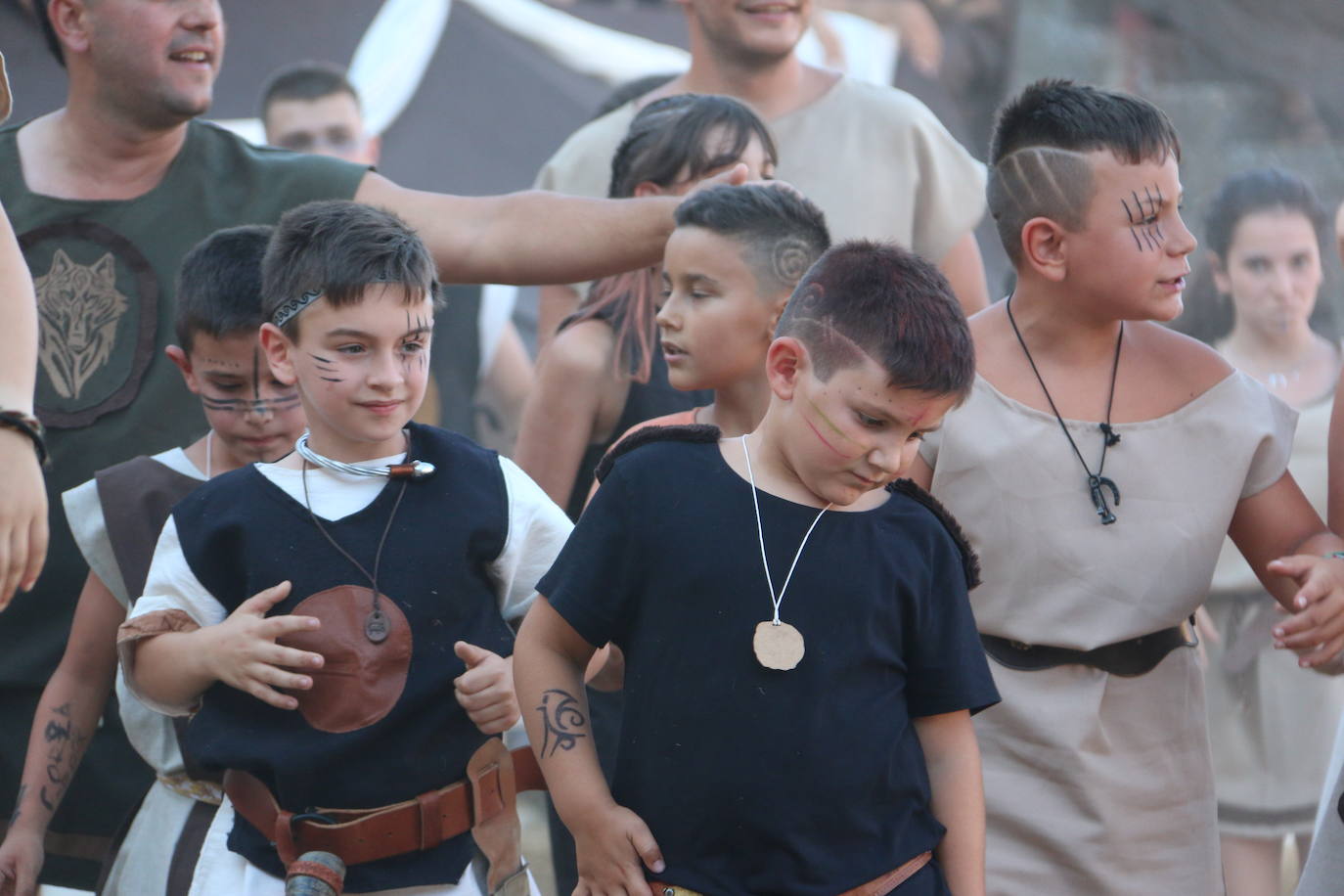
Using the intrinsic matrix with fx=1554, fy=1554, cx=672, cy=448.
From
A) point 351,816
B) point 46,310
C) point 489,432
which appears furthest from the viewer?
point 489,432

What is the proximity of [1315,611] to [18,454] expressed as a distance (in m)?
1.87

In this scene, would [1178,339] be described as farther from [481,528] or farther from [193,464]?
→ [193,464]

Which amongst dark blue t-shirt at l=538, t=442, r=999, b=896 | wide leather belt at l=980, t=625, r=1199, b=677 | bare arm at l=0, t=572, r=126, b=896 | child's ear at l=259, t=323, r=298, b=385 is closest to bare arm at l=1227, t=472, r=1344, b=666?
wide leather belt at l=980, t=625, r=1199, b=677

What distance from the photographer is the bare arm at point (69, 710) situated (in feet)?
8.43

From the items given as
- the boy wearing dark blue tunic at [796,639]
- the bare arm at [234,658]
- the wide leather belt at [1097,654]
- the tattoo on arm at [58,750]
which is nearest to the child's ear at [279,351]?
the bare arm at [234,658]

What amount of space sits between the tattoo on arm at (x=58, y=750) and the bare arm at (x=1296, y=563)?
1947mm

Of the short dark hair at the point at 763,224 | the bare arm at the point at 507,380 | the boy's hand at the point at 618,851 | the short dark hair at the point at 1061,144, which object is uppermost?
the short dark hair at the point at 1061,144

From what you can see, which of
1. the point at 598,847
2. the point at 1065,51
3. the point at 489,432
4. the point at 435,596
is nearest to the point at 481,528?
the point at 435,596

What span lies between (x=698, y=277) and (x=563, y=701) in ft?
2.69

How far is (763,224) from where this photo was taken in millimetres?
2613

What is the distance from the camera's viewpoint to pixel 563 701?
212cm

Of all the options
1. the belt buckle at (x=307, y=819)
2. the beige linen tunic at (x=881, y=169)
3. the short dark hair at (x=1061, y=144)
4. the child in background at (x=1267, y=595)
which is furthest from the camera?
the child in background at (x=1267, y=595)

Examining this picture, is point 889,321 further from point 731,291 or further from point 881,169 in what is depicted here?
point 881,169

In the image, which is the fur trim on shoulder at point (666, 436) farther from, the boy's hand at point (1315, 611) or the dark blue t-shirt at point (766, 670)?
the boy's hand at point (1315, 611)
